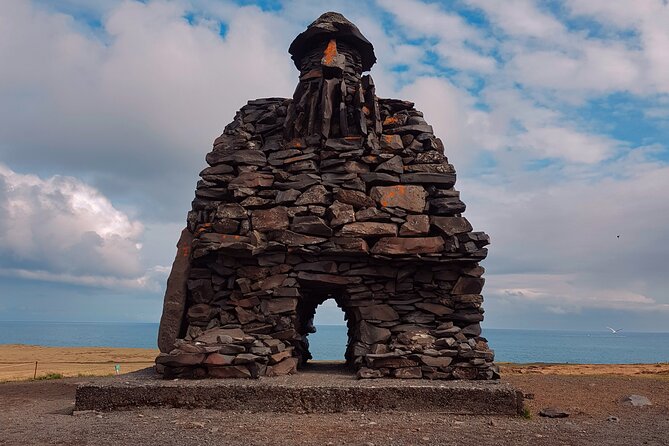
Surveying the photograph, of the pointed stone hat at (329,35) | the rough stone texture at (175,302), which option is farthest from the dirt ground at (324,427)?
the pointed stone hat at (329,35)

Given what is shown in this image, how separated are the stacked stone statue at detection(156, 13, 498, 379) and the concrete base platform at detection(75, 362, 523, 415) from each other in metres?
1.29

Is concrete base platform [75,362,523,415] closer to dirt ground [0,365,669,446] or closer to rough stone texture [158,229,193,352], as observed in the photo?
dirt ground [0,365,669,446]

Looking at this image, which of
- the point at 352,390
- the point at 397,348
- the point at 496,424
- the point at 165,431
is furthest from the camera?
the point at 397,348

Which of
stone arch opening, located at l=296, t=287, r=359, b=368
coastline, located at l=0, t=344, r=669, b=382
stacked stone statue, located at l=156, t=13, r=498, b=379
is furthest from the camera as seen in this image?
coastline, located at l=0, t=344, r=669, b=382

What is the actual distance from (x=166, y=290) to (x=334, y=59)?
678 centimetres

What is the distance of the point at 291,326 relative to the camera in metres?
10.9

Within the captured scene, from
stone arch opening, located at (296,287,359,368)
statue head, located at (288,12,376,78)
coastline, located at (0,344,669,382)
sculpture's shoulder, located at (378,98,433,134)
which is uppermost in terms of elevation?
statue head, located at (288,12,376,78)

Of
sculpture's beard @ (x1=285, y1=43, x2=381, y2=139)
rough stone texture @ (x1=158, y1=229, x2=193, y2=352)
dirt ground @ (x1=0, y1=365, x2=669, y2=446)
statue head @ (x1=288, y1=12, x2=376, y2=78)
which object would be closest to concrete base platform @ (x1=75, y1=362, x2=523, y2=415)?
dirt ground @ (x1=0, y1=365, x2=669, y2=446)

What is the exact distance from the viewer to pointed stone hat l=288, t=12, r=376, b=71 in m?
12.9

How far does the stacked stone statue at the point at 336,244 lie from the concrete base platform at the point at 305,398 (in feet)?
4.24

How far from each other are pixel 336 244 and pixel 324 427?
4.38 meters

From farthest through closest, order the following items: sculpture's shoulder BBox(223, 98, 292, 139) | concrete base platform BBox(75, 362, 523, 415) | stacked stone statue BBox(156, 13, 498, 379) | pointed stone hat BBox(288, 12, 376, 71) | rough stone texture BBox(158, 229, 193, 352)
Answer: pointed stone hat BBox(288, 12, 376, 71) < sculpture's shoulder BBox(223, 98, 292, 139) < rough stone texture BBox(158, 229, 193, 352) < stacked stone statue BBox(156, 13, 498, 379) < concrete base platform BBox(75, 362, 523, 415)

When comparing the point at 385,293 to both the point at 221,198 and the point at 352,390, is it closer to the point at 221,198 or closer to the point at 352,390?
the point at 352,390

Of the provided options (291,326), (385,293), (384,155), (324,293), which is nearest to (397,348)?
(385,293)
